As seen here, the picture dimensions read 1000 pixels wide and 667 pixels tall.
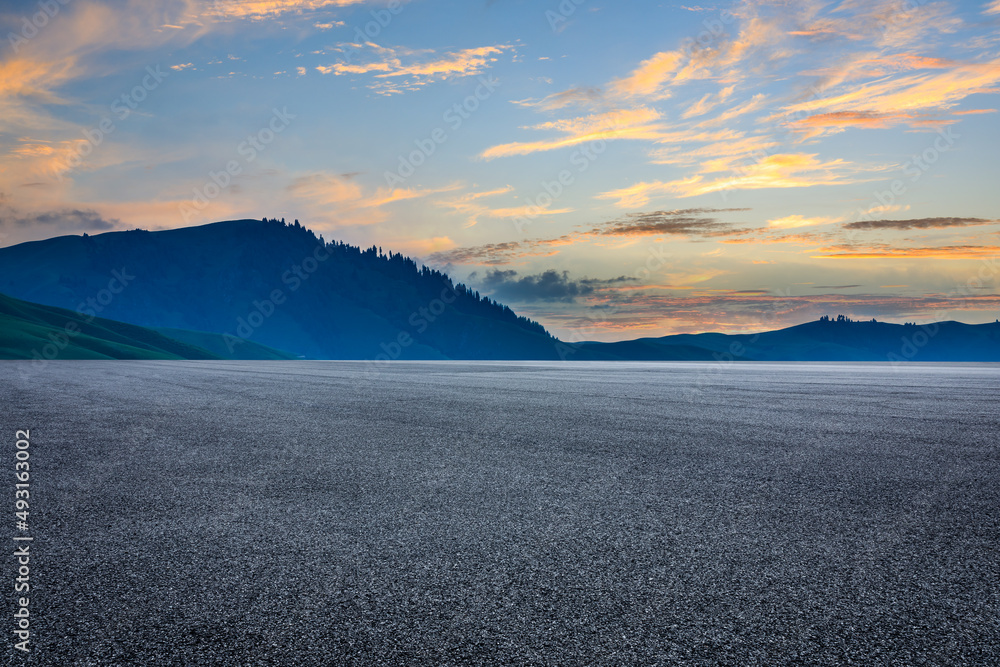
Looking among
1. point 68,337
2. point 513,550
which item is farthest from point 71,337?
point 513,550

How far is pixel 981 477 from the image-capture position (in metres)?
7.83

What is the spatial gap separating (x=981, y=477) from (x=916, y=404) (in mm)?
12718

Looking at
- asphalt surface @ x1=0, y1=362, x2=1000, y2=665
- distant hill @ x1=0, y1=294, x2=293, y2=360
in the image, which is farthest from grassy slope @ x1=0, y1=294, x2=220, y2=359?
asphalt surface @ x1=0, y1=362, x2=1000, y2=665

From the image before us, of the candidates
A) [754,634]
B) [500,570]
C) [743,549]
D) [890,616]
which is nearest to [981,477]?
[743,549]

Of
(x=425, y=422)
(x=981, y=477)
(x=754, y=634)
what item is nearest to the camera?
(x=754, y=634)

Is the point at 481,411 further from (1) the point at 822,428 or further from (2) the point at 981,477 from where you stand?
(2) the point at 981,477

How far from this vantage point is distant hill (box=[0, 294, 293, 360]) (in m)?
113

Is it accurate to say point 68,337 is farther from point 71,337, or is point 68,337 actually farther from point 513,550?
point 513,550

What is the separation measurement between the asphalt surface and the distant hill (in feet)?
390

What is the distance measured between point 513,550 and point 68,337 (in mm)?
163105

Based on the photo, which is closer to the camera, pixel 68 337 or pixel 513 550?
pixel 513 550

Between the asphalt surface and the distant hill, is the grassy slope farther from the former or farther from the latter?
the asphalt surface

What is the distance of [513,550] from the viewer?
16.1 feet

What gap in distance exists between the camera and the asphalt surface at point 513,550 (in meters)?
3.34
